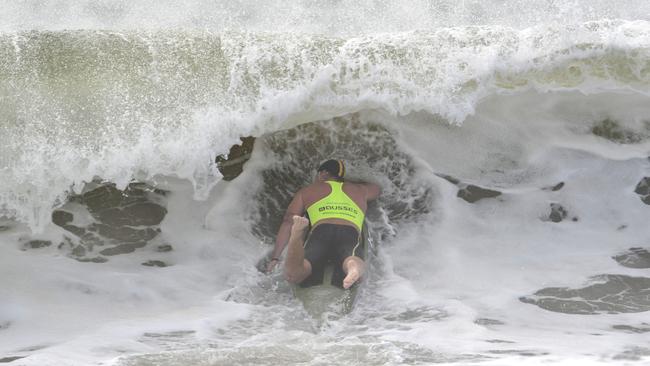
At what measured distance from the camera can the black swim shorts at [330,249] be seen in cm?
489

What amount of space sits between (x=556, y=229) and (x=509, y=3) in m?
2.22

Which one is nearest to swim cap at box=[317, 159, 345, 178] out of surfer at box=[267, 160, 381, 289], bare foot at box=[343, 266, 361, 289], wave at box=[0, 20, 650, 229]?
surfer at box=[267, 160, 381, 289]

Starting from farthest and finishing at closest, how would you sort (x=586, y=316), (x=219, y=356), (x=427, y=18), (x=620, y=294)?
(x=427, y=18)
(x=620, y=294)
(x=586, y=316)
(x=219, y=356)

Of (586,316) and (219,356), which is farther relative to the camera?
(586,316)

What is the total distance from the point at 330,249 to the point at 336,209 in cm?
37

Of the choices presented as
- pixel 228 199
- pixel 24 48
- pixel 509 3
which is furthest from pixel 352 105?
pixel 24 48

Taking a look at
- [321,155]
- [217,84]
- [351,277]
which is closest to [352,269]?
[351,277]

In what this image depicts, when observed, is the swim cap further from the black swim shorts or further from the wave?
the black swim shorts

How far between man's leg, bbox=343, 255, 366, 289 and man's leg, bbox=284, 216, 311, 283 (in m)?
0.24

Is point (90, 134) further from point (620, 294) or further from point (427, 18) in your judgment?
point (620, 294)

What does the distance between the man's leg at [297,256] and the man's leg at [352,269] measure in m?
0.24

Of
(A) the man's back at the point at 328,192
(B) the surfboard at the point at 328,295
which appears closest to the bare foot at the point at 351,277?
(B) the surfboard at the point at 328,295

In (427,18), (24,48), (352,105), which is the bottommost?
(352,105)

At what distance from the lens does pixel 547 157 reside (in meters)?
6.00
